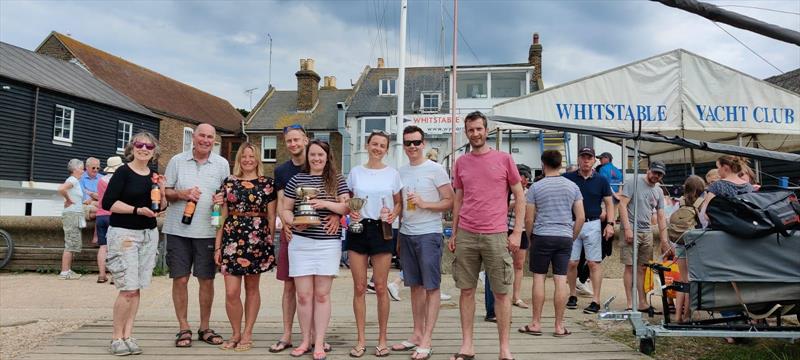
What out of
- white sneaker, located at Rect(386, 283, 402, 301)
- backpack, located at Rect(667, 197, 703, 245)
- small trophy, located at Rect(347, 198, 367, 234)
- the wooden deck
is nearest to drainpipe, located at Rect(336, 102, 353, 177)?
white sneaker, located at Rect(386, 283, 402, 301)

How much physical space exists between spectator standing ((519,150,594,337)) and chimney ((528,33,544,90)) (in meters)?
26.1

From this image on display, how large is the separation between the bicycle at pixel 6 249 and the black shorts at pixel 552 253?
838cm

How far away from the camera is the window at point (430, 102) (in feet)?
99.0

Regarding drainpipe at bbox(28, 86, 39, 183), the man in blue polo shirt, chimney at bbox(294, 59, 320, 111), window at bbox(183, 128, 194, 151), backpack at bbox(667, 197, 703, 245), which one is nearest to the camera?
backpack at bbox(667, 197, 703, 245)

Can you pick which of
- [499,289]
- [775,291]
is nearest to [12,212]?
[499,289]

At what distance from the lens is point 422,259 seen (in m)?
4.13

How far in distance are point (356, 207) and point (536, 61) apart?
28934mm

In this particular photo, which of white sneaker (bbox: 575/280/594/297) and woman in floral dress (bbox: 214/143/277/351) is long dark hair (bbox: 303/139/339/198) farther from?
white sneaker (bbox: 575/280/594/297)

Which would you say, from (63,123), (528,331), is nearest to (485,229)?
(528,331)

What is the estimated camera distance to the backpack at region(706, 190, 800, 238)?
12.7 ft

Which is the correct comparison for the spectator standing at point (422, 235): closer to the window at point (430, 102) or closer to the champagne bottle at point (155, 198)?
the champagne bottle at point (155, 198)

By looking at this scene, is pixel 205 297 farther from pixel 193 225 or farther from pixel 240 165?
pixel 240 165

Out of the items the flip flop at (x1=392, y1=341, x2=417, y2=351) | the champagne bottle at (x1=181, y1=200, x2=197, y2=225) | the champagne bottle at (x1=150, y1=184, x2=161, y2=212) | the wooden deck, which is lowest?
the wooden deck

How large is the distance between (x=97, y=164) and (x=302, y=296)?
6274mm
